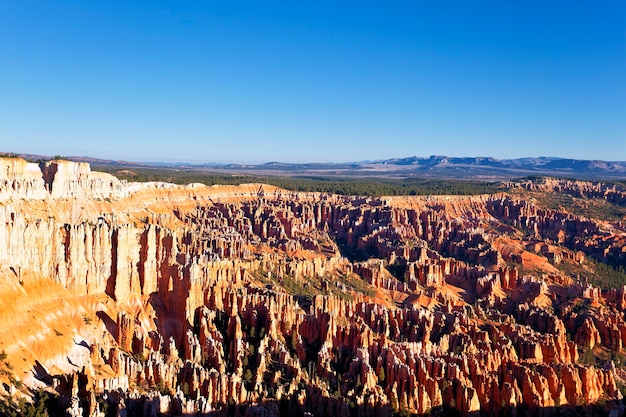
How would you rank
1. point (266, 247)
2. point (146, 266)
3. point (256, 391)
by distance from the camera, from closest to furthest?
→ point (256, 391) → point (146, 266) → point (266, 247)

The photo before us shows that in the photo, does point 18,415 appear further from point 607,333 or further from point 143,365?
point 607,333

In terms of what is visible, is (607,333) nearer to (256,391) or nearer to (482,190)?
(256,391)

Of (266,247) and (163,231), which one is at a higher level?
(163,231)

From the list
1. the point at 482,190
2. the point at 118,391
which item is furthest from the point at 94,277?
the point at 482,190

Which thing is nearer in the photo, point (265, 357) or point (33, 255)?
point (33, 255)

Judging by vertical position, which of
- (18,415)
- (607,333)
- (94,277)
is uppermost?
(94,277)

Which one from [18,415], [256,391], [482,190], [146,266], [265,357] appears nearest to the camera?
[18,415]
